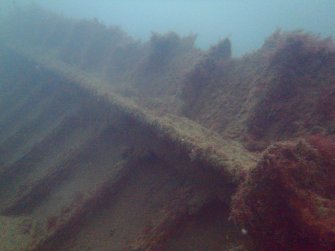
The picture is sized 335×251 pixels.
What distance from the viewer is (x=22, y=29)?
1861cm

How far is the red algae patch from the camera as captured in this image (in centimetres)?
250

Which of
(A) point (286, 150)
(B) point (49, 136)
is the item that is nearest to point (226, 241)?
(A) point (286, 150)

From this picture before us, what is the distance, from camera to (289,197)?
264 centimetres

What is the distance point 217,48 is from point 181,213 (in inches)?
167

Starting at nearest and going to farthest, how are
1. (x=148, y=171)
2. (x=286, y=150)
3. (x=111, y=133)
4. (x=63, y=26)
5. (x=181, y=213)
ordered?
(x=286, y=150)
(x=181, y=213)
(x=148, y=171)
(x=111, y=133)
(x=63, y=26)

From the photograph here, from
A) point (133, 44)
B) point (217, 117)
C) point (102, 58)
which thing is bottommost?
point (217, 117)

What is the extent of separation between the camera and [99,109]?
27.4 ft

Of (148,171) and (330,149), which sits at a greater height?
(330,149)

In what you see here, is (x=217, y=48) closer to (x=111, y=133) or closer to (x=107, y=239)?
(x=111, y=133)

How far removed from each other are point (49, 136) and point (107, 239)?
461cm

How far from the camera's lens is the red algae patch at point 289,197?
250cm

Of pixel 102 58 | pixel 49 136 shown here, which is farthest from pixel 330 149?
pixel 102 58

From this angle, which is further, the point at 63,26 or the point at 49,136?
the point at 63,26

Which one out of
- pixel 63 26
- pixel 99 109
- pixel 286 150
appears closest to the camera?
pixel 286 150
